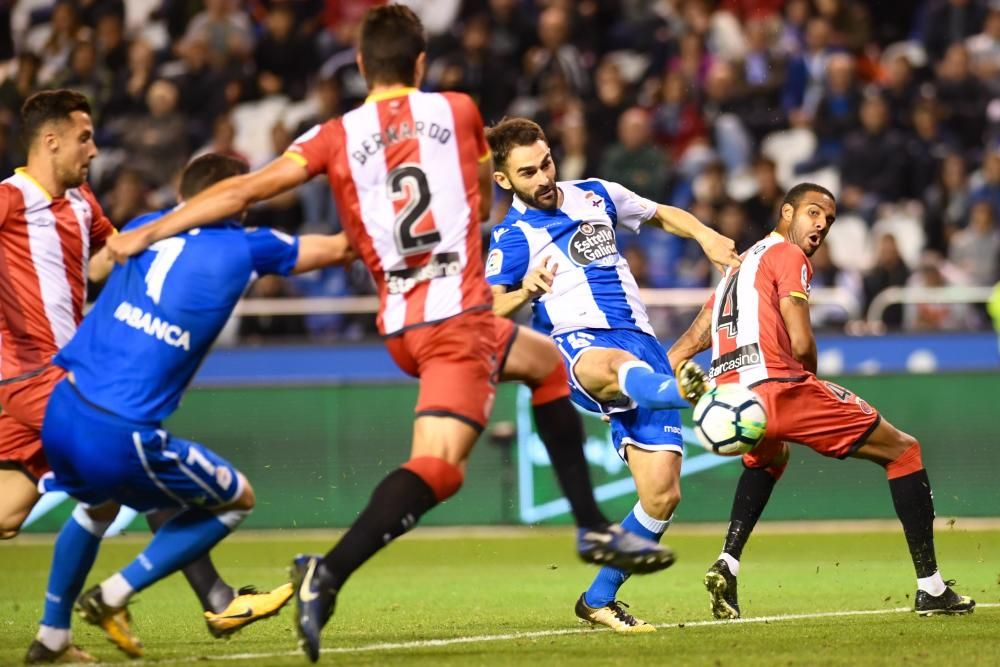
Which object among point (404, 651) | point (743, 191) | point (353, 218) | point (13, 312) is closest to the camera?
point (353, 218)

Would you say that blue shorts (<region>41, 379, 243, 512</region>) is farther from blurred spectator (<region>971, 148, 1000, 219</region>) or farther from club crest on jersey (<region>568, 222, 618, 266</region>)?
blurred spectator (<region>971, 148, 1000, 219</region>)

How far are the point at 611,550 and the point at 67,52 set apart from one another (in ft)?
43.7

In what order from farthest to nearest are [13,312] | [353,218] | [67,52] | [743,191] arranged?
[67,52], [743,191], [13,312], [353,218]

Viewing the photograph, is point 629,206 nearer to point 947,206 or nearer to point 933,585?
point 933,585

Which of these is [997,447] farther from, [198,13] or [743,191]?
[198,13]

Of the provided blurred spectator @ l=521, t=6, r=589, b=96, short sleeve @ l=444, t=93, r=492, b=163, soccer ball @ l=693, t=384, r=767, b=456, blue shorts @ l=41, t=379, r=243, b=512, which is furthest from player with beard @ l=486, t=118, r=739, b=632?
blurred spectator @ l=521, t=6, r=589, b=96

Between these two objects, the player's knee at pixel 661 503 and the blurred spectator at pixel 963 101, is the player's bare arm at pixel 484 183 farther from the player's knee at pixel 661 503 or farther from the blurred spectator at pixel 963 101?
the blurred spectator at pixel 963 101

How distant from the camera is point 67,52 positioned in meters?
17.7

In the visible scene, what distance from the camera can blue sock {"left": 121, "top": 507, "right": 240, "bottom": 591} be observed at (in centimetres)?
612

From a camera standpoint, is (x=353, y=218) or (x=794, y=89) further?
(x=794, y=89)

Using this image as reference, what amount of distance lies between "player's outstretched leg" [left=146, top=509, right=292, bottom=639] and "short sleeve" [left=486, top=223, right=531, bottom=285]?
1989 millimetres

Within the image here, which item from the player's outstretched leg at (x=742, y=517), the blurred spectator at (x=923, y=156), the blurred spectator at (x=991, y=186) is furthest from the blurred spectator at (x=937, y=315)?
the player's outstretched leg at (x=742, y=517)

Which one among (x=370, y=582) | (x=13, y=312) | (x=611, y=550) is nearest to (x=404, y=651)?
(x=611, y=550)

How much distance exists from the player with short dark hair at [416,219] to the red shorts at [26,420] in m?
1.40
